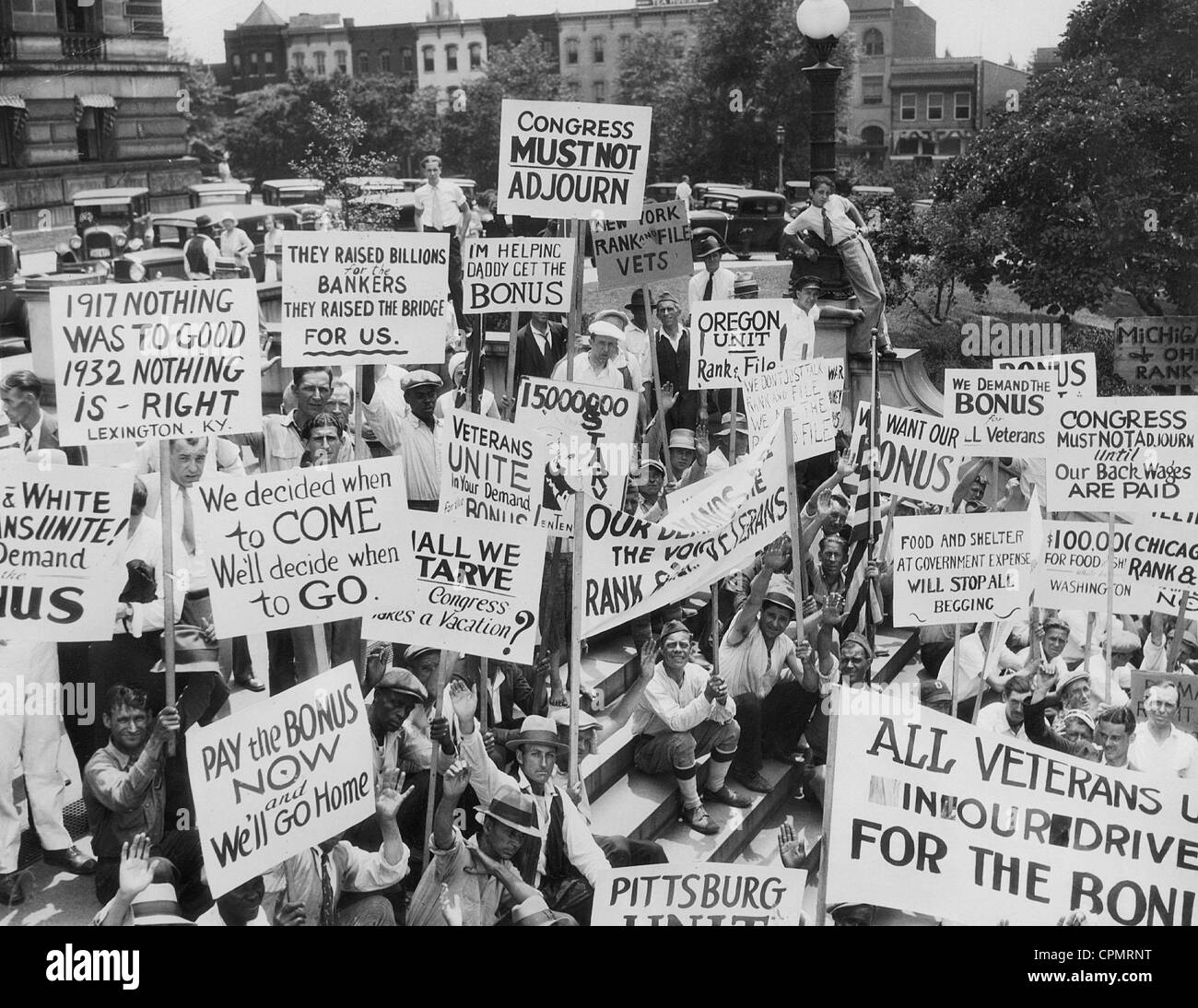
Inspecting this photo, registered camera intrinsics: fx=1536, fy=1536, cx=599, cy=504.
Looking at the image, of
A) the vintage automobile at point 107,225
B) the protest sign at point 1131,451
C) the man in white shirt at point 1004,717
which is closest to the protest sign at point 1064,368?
the protest sign at point 1131,451

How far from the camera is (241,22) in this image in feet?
89.2

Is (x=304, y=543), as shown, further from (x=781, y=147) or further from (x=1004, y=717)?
(x=781, y=147)

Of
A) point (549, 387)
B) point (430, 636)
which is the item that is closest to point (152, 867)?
point (430, 636)

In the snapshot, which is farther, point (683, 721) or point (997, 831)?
point (683, 721)

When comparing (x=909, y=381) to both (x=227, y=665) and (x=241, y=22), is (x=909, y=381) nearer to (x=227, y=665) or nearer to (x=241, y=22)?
(x=227, y=665)

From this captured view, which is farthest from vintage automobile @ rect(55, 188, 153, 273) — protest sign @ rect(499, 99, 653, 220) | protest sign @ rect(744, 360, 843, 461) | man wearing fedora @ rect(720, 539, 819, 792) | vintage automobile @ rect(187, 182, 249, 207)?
man wearing fedora @ rect(720, 539, 819, 792)

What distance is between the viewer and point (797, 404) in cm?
858

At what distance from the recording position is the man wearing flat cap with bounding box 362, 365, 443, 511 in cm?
873

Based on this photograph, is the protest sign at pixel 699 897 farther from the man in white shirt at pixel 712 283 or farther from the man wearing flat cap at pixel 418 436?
the man in white shirt at pixel 712 283

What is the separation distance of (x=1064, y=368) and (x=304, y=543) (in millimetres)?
4373

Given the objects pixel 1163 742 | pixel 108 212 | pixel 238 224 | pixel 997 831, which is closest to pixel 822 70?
pixel 1163 742

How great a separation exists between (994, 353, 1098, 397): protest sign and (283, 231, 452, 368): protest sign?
3093 mm

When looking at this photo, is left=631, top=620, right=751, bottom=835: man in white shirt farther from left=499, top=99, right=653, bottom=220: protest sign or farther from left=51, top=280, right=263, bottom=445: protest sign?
left=499, top=99, right=653, bottom=220: protest sign
